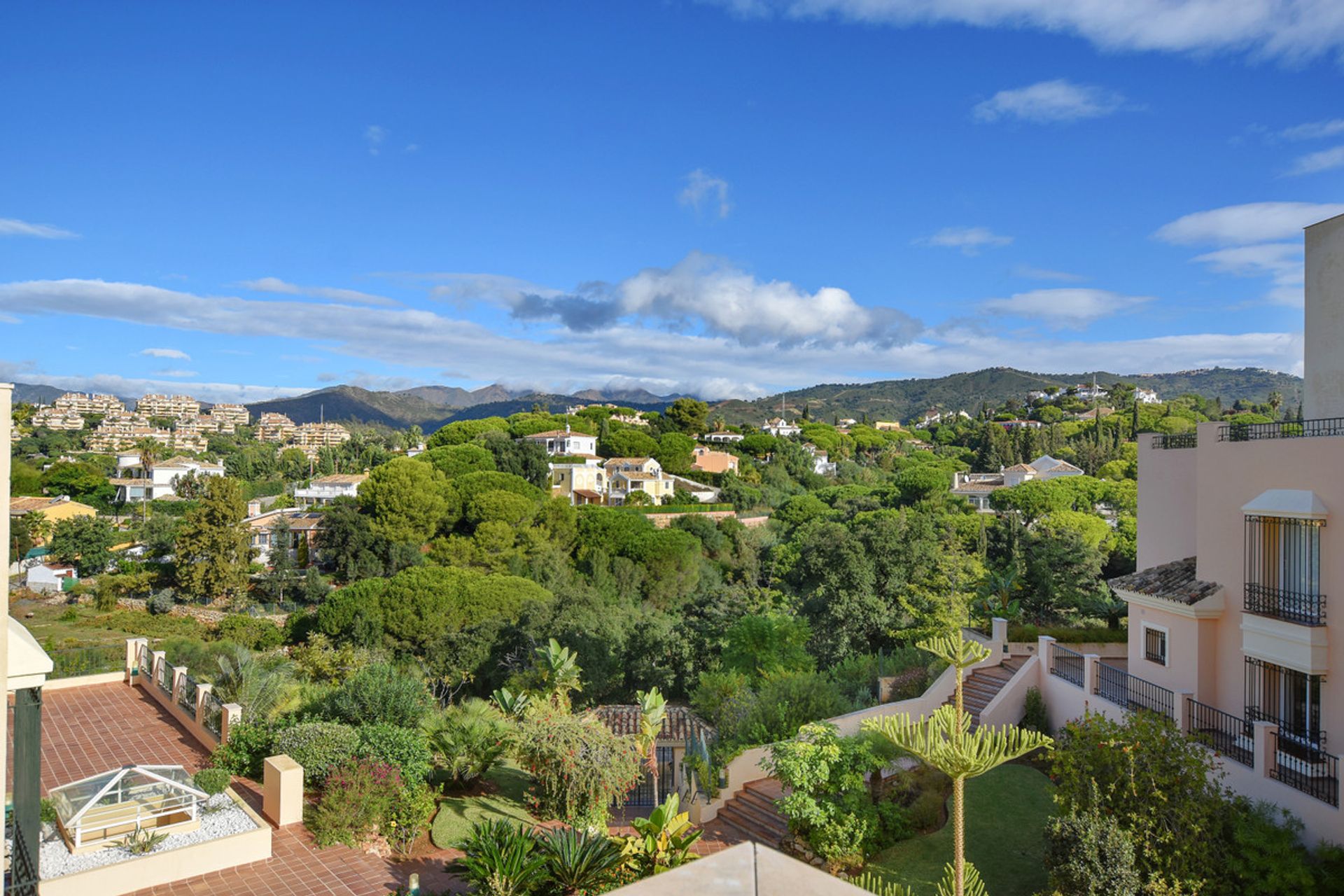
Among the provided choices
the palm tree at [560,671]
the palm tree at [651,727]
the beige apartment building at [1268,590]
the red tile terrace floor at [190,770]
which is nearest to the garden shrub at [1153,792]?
the beige apartment building at [1268,590]

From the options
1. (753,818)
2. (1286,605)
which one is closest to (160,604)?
(753,818)

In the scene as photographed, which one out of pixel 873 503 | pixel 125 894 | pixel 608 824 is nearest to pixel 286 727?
pixel 125 894

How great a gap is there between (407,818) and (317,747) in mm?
1756

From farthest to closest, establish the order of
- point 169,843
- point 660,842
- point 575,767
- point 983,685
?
point 983,685 < point 575,767 < point 169,843 < point 660,842

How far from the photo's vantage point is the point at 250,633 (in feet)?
116

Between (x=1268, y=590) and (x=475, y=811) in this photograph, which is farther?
(x=475, y=811)

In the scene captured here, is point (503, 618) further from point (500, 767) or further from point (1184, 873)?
point (1184, 873)

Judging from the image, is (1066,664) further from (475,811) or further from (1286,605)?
(475,811)

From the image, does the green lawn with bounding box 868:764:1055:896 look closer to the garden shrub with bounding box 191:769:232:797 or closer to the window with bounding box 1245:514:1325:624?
the window with bounding box 1245:514:1325:624

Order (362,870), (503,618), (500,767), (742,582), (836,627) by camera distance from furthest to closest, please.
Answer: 1. (742,582)
2. (503,618)
3. (836,627)
4. (500,767)
5. (362,870)

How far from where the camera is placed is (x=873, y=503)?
1839 inches

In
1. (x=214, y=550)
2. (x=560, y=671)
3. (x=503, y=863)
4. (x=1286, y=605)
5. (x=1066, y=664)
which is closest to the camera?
(x=503, y=863)

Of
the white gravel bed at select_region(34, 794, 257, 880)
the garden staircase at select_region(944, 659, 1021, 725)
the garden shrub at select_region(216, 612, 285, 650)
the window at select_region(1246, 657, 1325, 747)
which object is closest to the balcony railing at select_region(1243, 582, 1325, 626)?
the window at select_region(1246, 657, 1325, 747)

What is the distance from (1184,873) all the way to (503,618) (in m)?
28.8
